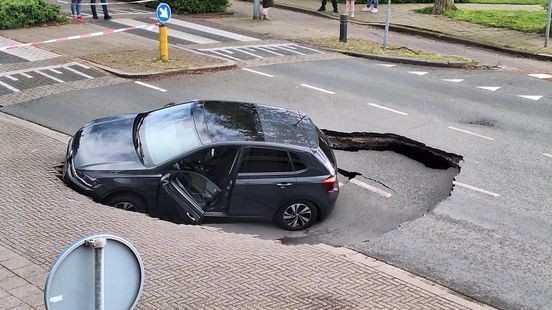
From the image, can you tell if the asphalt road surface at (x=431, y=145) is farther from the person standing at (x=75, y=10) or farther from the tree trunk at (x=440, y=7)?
the tree trunk at (x=440, y=7)

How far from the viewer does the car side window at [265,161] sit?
357 inches

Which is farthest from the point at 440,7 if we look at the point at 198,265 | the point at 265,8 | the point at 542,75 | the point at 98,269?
the point at 98,269

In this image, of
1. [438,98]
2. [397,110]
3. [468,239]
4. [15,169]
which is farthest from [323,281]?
[438,98]

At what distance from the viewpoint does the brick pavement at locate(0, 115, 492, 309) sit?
650cm

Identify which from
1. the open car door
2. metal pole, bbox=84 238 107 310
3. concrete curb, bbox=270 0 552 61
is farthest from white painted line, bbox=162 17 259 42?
metal pole, bbox=84 238 107 310

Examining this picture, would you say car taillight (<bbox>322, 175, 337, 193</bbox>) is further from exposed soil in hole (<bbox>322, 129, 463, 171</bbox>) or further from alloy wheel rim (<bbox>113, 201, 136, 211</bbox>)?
exposed soil in hole (<bbox>322, 129, 463, 171</bbox>)

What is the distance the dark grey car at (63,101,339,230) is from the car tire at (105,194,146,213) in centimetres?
1

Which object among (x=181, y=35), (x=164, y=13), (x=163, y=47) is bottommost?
(x=181, y=35)

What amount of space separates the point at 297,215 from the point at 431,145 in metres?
3.94

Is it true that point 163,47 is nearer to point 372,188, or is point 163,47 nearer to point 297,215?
point 372,188

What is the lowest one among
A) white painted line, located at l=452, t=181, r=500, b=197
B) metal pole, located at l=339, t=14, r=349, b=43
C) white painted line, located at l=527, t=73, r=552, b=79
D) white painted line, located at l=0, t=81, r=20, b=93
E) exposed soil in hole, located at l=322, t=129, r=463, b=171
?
white painted line, located at l=452, t=181, r=500, b=197

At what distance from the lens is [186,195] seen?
8875 mm

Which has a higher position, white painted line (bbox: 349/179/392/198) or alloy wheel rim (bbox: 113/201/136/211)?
alloy wheel rim (bbox: 113/201/136/211)

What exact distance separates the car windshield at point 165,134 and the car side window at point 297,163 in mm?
1291
